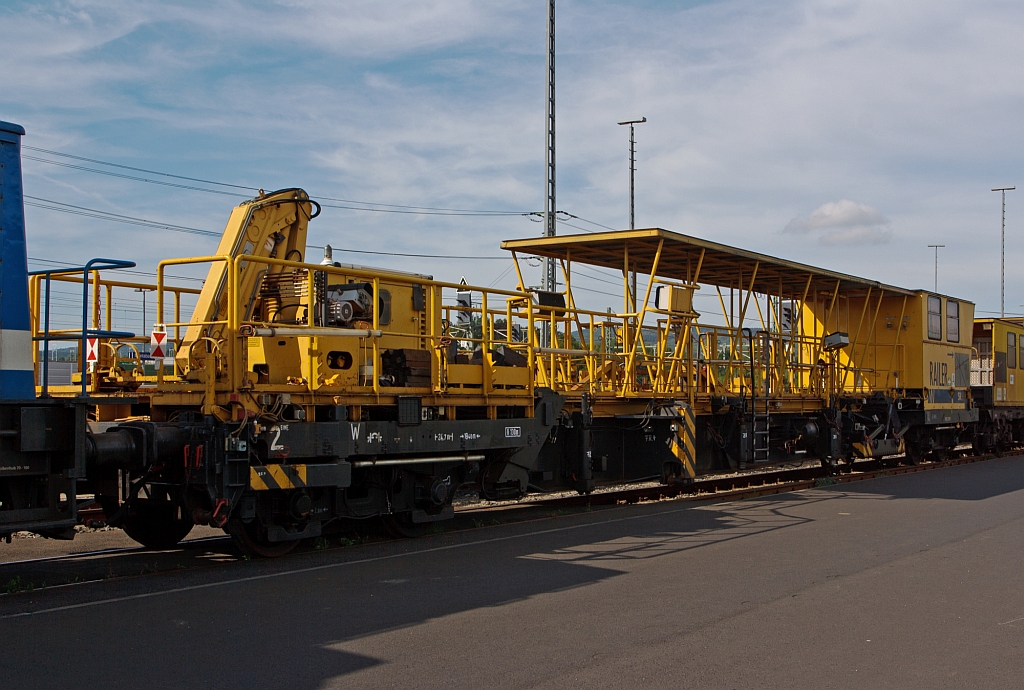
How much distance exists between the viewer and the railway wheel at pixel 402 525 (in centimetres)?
1131

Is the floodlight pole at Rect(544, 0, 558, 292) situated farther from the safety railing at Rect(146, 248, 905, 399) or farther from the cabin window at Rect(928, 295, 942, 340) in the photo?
the cabin window at Rect(928, 295, 942, 340)

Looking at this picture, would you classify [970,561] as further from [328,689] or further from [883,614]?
[328,689]

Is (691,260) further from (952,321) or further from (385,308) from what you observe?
(952,321)

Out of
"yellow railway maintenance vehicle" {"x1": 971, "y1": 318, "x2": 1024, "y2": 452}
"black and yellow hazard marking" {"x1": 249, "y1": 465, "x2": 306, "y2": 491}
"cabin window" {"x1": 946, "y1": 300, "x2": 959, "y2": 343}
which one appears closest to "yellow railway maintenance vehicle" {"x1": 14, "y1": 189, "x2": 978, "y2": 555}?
"black and yellow hazard marking" {"x1": 249, "y1": 465, "x2": 306, "y2": 491}

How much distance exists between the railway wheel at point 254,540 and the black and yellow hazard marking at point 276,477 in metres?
0.59

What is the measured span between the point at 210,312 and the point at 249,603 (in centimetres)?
400

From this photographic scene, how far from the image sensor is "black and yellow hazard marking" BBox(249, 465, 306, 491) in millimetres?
9336

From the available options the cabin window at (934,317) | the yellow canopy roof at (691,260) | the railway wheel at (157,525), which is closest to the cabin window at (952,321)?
the cabin window at (934,317)

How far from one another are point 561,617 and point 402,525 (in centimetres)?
438

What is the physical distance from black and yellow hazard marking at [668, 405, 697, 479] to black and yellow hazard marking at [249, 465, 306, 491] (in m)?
7.75

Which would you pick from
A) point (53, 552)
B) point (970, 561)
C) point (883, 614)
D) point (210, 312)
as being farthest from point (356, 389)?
point (970, 561)

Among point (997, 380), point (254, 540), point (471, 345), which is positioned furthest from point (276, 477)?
point (997, 380)

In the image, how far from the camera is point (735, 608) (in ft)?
25.5

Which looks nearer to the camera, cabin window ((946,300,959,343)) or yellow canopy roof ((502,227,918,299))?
yellow canopy roof ((502,227,918,299))
